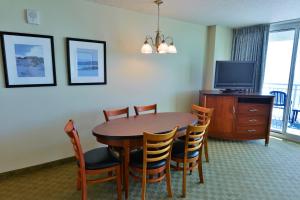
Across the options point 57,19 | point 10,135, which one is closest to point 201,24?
point 57,19

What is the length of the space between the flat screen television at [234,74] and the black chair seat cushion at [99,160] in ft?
9.31

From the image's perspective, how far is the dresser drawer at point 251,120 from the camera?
12.9ft

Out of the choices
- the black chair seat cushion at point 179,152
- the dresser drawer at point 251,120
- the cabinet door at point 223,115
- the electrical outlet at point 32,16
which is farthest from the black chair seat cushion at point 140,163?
the dresser drawer at point 251,120

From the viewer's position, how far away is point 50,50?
8.76 ft

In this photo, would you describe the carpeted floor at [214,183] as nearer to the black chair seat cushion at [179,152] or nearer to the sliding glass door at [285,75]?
the black chair seat cushion at [179,152]

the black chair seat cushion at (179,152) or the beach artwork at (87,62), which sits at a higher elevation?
the beach artwork at (87,62)

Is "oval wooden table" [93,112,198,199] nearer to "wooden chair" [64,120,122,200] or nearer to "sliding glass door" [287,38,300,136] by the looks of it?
"wooden chair" [64,120,122,200]

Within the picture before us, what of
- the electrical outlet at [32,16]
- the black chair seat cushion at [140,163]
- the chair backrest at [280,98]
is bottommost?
the black chair seat cushion at [140,163]

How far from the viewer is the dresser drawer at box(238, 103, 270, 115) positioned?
3885 millimetres

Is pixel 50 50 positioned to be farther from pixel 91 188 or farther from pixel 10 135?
pixel 91 188

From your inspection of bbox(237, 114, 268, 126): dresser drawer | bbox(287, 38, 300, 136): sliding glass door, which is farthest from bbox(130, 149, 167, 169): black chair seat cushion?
bbox(287, 38, 300, 136): sliding glass door

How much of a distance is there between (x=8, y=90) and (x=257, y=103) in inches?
163

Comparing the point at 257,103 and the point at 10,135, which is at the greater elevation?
the point at 257,103

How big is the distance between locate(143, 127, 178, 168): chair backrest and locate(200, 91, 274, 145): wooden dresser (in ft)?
7.29
